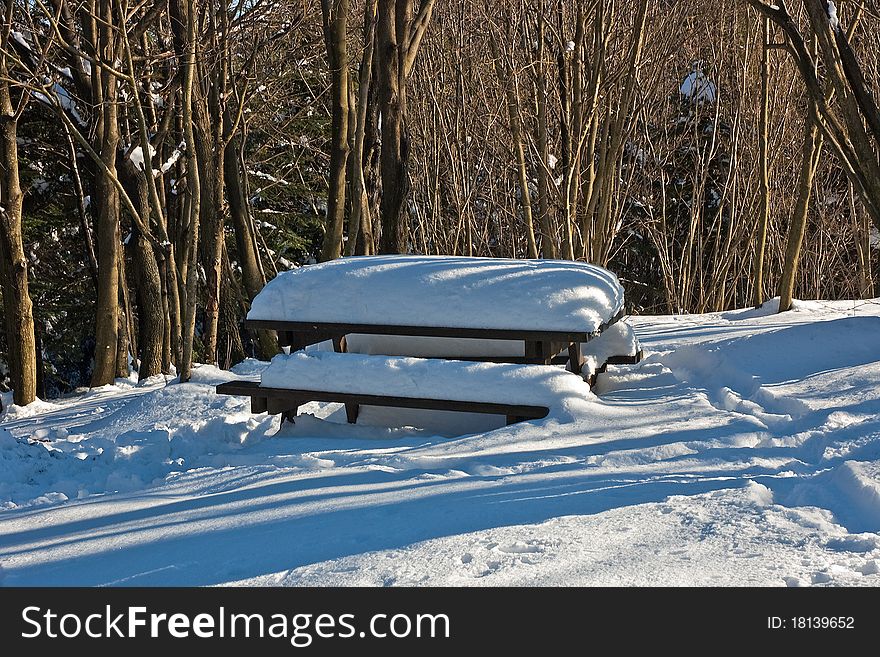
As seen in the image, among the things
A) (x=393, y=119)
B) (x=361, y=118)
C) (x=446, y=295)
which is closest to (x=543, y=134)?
(x=361, y=118)

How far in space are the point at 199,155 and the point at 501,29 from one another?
640 centimetres

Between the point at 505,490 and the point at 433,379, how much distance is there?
1.72 m

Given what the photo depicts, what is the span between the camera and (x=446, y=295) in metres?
5.58

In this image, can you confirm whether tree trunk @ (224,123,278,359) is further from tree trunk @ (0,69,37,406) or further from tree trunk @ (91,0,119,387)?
tree trunk @ (0,69,37,406)

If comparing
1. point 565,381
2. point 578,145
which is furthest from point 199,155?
point 565,381

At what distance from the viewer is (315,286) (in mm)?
5922

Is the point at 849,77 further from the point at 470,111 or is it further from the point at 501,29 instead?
the point at 470,111

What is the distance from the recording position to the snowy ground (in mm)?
2955

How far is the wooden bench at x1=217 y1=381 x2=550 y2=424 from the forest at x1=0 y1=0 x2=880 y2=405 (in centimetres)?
278

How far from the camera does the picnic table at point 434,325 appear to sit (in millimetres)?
5383

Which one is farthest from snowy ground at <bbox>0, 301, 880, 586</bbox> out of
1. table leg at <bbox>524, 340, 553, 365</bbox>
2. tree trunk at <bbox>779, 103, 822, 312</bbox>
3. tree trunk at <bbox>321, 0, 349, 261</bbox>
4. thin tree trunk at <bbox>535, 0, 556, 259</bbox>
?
thin tree trunk at <bbox>535, 0, 556, 259</bbox>

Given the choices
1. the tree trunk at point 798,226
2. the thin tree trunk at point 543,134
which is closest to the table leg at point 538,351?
the tree trunk at point 798,226

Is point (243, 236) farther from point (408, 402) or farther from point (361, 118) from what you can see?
point (408, 402)

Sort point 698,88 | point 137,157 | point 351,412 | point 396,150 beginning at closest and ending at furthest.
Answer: point 351,412 < point 396,150 < point 137,157 < point 698,88
